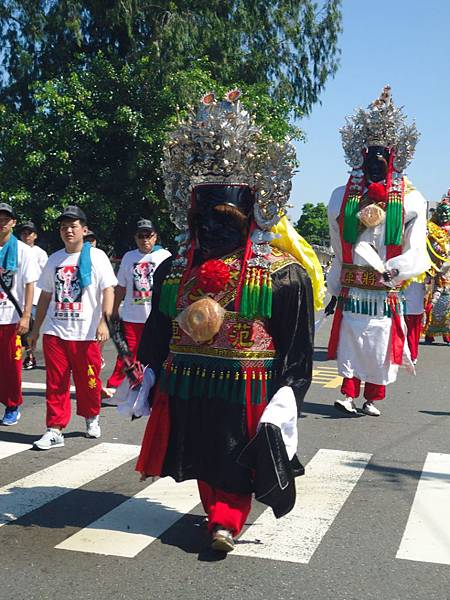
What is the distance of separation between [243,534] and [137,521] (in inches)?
24.8

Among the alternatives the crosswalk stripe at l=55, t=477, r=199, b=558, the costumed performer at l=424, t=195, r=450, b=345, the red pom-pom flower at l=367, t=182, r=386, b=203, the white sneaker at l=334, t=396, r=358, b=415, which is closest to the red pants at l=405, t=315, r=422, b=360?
the costumed performer at l=424, t=195, r=450, b=345

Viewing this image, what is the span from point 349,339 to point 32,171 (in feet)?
53.7

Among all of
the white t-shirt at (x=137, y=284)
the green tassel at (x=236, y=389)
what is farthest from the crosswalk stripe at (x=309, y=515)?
the white t-shirt at (x=137, y=284)

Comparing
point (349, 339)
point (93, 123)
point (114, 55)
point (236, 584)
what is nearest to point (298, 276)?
point (236, 584)

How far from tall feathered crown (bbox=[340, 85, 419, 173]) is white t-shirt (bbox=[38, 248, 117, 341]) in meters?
3.18

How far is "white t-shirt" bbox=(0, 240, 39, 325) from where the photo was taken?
7605 mm

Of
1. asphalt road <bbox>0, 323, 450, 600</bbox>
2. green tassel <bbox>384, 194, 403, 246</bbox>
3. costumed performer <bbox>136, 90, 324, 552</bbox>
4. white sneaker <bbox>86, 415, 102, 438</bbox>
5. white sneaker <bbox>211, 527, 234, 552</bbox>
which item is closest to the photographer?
asphalt road <bbox>0, 323, 450, 600</bbox>

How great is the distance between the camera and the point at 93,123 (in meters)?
22.6

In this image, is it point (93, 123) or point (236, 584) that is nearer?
point (236, 584)

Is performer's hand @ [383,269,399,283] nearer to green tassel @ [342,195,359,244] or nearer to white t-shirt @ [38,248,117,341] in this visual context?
green tassel @ [342,195,359,244]

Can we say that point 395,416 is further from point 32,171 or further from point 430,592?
point 32,171

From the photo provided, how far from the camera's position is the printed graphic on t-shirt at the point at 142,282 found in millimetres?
8750

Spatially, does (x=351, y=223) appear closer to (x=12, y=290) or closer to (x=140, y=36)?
(x=12, y=290)

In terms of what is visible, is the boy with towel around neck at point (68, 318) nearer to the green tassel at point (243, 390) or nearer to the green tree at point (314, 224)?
the green tassel at point (243, 390)
